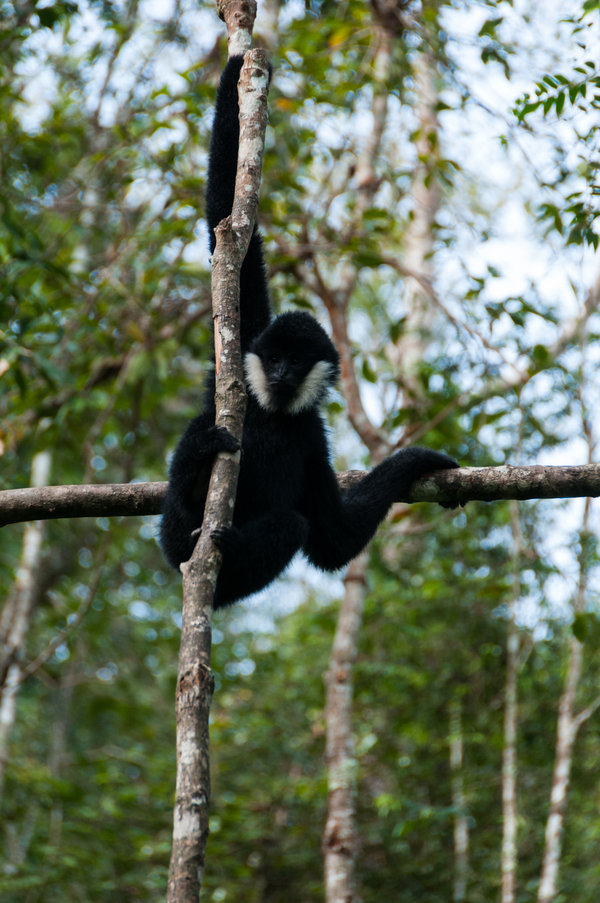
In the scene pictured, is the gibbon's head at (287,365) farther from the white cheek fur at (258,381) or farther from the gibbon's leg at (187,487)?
the gibbon's leg at (187,487)

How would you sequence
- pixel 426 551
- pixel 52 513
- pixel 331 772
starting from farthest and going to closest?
pixel 426 551, pixel 331 772, pixel 52 513

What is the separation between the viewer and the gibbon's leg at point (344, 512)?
4031mm

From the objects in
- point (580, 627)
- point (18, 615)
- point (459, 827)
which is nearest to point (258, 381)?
point (580, 627)

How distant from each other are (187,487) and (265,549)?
0.53 metres

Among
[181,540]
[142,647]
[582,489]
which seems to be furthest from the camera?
[142,647]

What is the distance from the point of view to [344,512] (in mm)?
4277

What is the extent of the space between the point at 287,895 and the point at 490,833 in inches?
81.9

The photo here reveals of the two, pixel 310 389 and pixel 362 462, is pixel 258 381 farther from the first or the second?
pixel 362 462

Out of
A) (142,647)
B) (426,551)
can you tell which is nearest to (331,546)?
(426,551)

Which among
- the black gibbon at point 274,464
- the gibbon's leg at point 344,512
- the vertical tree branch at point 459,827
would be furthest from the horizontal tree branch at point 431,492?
the vertical tree branch at point 459,827

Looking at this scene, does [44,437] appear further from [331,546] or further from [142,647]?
[142,647]

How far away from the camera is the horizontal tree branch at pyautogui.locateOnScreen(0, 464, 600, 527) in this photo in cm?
323

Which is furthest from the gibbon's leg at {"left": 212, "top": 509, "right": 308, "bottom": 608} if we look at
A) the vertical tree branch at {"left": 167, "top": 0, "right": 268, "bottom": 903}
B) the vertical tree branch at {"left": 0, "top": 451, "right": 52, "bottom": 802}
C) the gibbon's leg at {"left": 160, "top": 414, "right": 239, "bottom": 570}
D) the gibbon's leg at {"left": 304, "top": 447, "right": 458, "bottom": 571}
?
the vertical tree branch at {"left": 0, "top": 451, "right": 52, "bottom": 802}

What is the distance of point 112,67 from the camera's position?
24.9 feet
